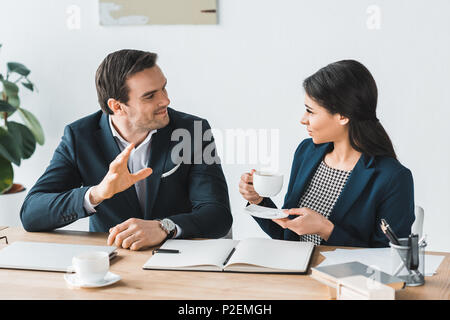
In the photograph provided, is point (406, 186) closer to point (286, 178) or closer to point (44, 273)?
point (44, 273)

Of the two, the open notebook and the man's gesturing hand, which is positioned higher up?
the man's gesturing hand

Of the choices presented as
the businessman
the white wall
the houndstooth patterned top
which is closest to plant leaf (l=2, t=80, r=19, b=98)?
the white wall

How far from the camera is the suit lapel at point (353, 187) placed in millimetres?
1863

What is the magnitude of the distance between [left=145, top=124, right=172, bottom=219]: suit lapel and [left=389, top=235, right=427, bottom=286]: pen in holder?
39.1 inches

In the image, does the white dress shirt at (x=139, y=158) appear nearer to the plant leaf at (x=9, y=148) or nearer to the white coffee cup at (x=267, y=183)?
the white coffee cup at (x=267, y=183)

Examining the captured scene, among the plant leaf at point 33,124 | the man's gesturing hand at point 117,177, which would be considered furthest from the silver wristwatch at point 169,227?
the plant leaf at point 33,124

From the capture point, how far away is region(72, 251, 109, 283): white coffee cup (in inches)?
54.6

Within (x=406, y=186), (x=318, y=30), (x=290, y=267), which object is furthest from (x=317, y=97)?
(x=318, y=30)

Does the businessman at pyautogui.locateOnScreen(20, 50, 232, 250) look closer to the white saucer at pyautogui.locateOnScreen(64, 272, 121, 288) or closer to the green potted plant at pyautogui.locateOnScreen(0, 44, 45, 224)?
the white saucer at pyautogui.locateOnScreen(64, 272, 121, 288)

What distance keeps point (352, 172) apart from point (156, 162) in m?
0.73

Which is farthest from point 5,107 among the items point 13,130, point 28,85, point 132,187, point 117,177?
point 117,177

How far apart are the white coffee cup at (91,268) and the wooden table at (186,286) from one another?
30 millimetres

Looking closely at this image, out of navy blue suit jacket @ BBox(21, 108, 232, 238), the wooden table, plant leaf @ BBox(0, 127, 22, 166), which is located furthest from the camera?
plant leaf @ BBox(0, 127, 22, 166)

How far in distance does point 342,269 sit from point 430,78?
1977mm
